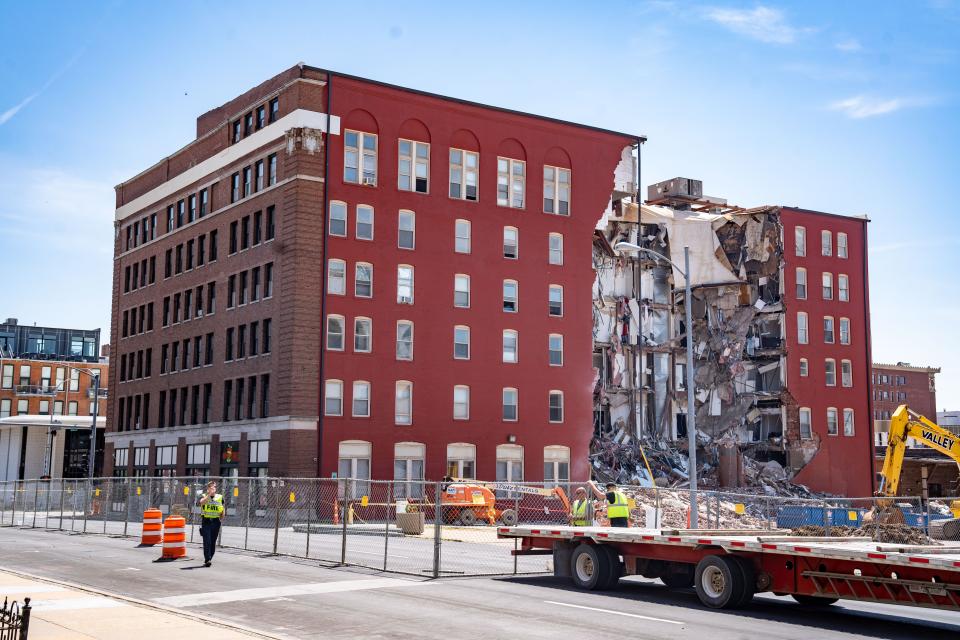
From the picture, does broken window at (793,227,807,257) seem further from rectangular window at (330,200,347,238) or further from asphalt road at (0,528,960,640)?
asphalt road at (0,528,960,640)

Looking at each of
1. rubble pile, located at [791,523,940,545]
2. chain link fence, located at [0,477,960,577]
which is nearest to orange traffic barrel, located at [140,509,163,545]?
chain link fence, located at [0,477,960,577]

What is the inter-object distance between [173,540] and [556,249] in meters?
40.5

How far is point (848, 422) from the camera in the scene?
255ft

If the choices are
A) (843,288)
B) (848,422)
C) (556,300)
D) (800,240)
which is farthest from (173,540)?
(843,288)

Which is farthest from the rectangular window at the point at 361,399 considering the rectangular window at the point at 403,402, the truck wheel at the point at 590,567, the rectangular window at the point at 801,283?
the truck wheel at the point at 590,567

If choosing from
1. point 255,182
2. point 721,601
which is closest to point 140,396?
point 255,182

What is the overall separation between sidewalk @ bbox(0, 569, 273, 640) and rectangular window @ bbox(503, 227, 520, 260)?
4453 centimetres

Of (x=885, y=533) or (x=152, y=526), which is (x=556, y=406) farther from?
(x=885, y=533)

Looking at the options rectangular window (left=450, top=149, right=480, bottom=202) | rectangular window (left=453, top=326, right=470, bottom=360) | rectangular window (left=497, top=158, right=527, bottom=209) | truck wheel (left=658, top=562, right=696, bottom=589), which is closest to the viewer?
truck wheel (left=658, top=562, right=696, bottom=589)

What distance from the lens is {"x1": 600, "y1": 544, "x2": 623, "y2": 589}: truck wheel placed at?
804 inches

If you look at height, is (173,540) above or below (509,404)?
below

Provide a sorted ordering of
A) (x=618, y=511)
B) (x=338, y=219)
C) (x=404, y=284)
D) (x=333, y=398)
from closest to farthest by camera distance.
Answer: (x=618, y=511) → (x=333, y=398) → (x=338, y=219) → (x=404, y=284)

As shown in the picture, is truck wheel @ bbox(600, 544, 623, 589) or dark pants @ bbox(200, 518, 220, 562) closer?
truck wheel @ bbox(600, 544, 623, 589)

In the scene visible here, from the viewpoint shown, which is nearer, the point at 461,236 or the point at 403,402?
the point at 403,402
